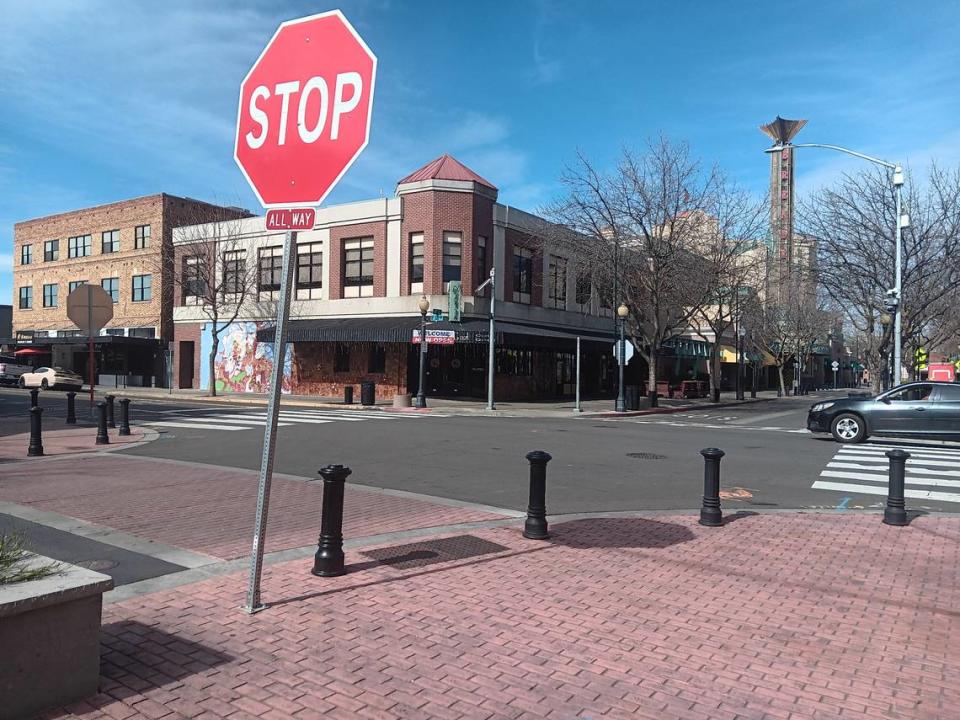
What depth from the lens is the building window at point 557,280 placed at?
38281mm

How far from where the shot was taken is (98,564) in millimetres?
5711

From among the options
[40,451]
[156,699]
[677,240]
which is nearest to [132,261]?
[677,240]

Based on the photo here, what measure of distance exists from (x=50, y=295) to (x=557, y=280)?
35193 mm

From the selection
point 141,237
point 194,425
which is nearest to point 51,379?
point 141,237

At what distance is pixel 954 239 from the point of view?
24.3 metres

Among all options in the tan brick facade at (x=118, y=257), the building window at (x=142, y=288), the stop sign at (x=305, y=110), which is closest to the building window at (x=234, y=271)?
the tan brick facade at (x=118, y=257)

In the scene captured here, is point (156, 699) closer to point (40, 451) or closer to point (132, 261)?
point (40, 451)

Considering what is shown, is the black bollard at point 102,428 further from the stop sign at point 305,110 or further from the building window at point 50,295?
the building window at point 50,295

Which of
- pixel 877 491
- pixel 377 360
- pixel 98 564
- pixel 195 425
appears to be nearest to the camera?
pixel 98 564

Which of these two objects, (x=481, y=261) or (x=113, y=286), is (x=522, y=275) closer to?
(x=481, y=261)

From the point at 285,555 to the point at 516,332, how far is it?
26.7 meters

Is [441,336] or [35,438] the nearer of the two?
[35,438]

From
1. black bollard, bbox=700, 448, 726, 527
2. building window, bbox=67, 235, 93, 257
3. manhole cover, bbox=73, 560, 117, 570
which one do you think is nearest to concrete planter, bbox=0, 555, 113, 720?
manhole cover, bbox=73, 560, 117, 570

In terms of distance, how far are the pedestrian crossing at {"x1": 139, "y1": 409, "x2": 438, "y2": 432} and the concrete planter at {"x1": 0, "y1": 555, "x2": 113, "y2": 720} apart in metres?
13.8
